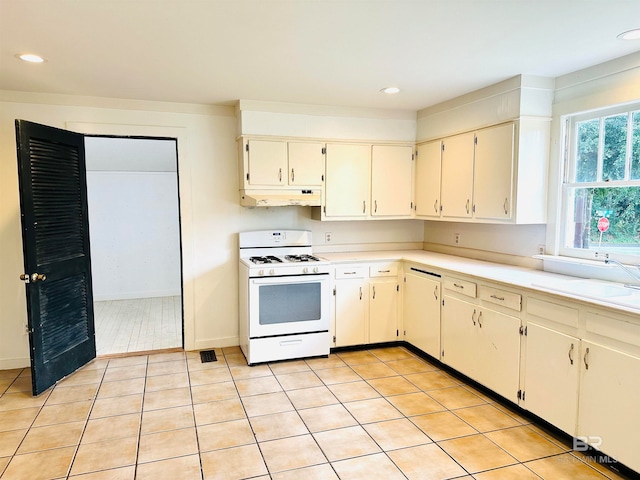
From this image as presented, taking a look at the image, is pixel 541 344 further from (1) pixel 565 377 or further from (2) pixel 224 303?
(2) pixel 224 303

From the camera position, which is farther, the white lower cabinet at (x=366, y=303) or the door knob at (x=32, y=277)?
the white lower cabinet at (x=366, y=303)

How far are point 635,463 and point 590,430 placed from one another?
0.25 metres

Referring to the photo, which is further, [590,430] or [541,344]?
[541,344]

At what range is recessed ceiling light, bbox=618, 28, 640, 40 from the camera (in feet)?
7.61

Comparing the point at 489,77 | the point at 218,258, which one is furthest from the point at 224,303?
the point at 489,77

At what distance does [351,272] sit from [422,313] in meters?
0.76

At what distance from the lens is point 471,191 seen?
12.2ft

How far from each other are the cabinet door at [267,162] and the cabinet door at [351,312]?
1.16 m

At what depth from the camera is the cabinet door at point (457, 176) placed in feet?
12.3

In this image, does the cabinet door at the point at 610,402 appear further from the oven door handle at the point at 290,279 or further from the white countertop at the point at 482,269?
the oven door handle at the point at 290,279

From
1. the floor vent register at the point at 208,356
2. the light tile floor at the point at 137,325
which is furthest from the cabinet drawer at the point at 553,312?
the light tile floor at the point at 137,325

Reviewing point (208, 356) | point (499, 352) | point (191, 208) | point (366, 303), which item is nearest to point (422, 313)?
point (366, 303)

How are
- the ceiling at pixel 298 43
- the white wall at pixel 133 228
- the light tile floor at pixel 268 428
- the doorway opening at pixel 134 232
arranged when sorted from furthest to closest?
the white wall at pixel 133 228, the doorway opening at pixel 134 232, the light tile floor at pixel 268 428, the ceiling at pixel 298 43

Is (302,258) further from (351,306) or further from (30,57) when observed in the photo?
(30,57)
